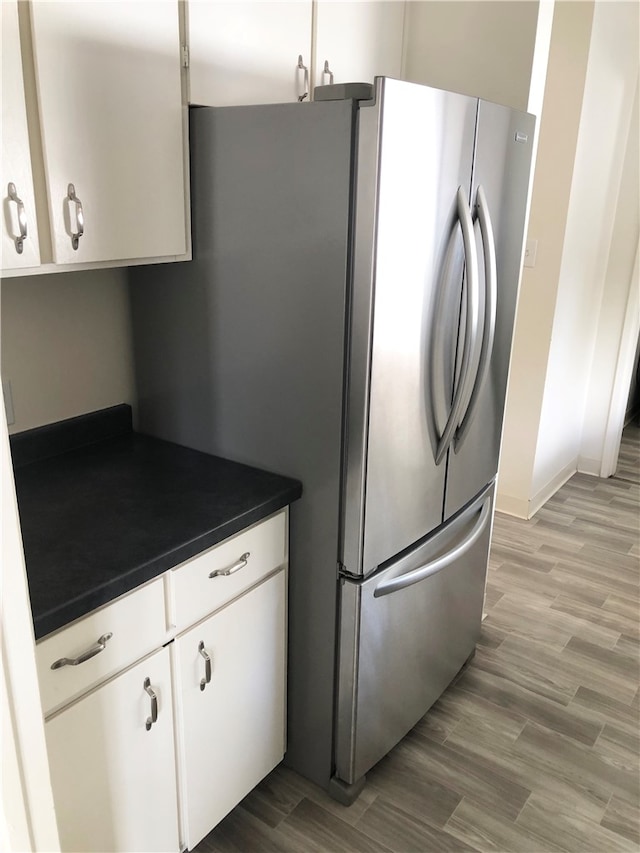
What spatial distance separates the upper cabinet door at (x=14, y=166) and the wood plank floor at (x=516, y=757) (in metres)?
1.48

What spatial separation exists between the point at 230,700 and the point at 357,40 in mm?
1774

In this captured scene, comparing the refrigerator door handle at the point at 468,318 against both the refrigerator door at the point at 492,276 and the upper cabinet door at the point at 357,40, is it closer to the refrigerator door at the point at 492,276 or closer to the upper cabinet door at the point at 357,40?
the refrigerator door at the point at 492,276

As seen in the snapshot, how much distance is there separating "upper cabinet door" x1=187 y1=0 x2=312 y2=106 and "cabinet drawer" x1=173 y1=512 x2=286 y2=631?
994 millimetres

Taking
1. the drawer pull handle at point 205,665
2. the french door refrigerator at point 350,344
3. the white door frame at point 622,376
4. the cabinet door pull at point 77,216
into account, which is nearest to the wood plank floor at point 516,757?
the french door refrigerator at point 350,344

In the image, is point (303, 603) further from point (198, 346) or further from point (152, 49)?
point (152, 49)

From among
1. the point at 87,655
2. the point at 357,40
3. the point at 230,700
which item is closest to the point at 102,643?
the point at 87,655

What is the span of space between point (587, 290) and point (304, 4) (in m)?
2.50

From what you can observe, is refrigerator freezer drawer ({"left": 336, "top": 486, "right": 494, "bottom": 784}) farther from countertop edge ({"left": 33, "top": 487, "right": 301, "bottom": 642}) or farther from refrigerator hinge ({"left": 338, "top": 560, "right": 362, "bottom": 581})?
countertop edge ({"left": 33, "top": 487, "right": 301, "bottom": 642})

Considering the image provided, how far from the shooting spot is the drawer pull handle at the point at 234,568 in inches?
60.8

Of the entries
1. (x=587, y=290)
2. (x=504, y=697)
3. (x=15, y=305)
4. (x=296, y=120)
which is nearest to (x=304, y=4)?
(x=296, y=120)

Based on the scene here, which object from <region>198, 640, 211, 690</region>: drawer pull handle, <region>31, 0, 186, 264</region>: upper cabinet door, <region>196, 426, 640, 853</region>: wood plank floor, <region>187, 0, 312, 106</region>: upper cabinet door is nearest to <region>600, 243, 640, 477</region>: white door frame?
<region>196, 426, 640, 853</region>: wood plank floor

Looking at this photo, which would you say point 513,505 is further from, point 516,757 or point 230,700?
point 230,700

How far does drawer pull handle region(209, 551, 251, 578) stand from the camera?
1.54 meters

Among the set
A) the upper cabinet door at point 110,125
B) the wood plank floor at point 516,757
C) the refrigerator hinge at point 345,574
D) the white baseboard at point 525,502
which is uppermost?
the upper cabinet door at point 110,125
